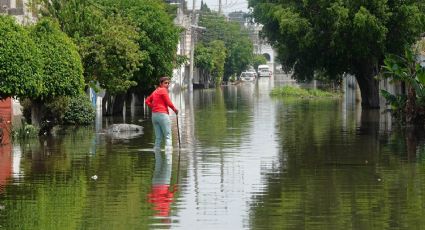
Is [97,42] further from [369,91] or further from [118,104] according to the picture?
[369,91]

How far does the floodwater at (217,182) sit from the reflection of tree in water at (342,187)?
2 cm

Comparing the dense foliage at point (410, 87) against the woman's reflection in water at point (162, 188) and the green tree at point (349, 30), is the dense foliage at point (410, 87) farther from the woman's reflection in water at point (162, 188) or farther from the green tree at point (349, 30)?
the woman's reflection in water at point (162, 188)

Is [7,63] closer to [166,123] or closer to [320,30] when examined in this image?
[166,123]

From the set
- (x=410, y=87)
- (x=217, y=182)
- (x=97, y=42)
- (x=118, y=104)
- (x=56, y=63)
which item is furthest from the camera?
(x=118, y=104)

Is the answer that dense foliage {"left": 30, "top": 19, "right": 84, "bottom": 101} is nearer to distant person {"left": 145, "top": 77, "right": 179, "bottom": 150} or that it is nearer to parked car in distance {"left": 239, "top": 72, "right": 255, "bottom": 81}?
distant person {"left": 145, "top": 77, "right": 179, "bottom": 150}

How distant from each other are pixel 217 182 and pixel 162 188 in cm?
128

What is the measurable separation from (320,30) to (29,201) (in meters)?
35.4

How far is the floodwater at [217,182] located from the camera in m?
12.2

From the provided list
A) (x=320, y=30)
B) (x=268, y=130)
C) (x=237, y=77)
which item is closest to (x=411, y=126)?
(x=268, y=130)

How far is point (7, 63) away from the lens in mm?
25016

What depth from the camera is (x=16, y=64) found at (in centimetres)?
2523

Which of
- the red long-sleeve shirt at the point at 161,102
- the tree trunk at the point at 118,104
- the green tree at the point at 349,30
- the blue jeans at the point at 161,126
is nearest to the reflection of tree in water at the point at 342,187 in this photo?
the blue jeans at the point at 161,126

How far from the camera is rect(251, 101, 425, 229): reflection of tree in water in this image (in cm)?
1208

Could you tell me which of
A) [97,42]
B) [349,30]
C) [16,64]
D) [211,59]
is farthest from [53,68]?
[211,59]
